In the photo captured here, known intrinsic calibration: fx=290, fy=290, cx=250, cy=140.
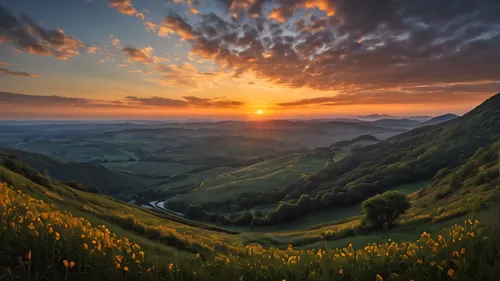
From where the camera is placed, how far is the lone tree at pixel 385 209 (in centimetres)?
6072

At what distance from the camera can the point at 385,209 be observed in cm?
6078

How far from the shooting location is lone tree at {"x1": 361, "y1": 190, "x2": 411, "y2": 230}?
6072cm

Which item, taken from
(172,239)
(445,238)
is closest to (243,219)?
(172,239)

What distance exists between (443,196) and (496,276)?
334 ft

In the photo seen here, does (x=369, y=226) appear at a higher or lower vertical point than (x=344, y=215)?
higher

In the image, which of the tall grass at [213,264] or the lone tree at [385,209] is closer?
the tall grass at [213,264]

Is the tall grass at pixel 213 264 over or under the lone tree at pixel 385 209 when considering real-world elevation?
over

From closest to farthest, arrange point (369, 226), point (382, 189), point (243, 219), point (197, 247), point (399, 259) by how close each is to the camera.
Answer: point (399, 259) < point (197, 247) < point (369, 226) < point (243, 219) < point (382, 189)

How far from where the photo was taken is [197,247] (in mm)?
28672

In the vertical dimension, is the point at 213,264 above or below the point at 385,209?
above

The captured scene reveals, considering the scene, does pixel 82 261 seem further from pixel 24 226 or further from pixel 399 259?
pixel 399 259

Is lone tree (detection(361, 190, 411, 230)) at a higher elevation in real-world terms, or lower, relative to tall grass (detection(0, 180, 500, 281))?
lower

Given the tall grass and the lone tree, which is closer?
the tall grass

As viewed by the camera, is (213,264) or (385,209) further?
(385,209)
